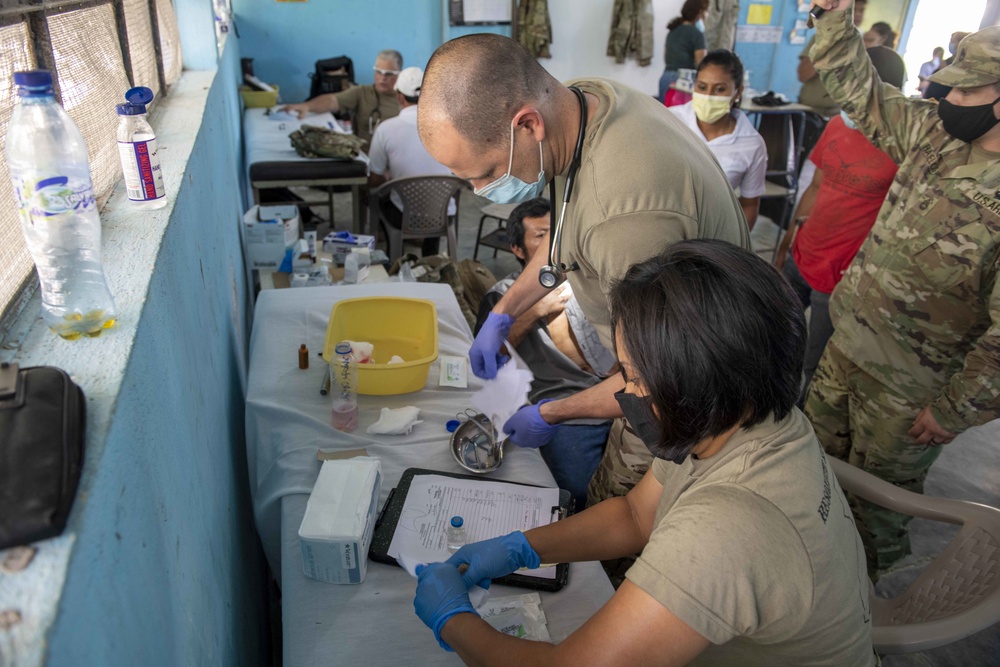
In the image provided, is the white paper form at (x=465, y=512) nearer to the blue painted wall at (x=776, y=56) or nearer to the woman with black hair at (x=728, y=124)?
the woman with black hair at (x=728, y=124)

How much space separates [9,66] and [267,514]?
3.15 ft

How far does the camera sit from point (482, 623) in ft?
3.53

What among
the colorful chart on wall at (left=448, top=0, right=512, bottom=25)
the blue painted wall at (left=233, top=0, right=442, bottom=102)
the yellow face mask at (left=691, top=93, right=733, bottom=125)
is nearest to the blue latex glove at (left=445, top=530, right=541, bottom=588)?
the yellow face mask at (left=691, top=93, right=733, bottom=125)

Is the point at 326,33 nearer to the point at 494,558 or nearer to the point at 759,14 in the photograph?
the point at 759,14

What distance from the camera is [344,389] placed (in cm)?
170

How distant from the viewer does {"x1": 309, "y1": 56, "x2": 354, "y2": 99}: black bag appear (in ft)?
20.7

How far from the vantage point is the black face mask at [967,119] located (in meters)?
1.75

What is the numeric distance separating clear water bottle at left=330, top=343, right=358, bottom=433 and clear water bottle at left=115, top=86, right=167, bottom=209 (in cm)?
66

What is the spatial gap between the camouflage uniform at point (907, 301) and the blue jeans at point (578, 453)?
2.50 ft

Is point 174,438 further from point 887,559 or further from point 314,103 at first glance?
point 314,103

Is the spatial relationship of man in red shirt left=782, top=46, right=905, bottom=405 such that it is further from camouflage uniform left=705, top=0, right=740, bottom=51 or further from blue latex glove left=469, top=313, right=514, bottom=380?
camouflage uniform left=705, top=0, right=740, bottom=51

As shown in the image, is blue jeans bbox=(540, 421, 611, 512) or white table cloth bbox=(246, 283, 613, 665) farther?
blue jeans bbox=(540, 421, 611, 512)

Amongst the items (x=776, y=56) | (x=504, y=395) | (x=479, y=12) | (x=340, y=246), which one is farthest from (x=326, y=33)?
(x=504, y=395)

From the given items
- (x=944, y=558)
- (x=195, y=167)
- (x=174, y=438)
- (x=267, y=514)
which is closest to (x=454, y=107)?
(x=195, y=167)
